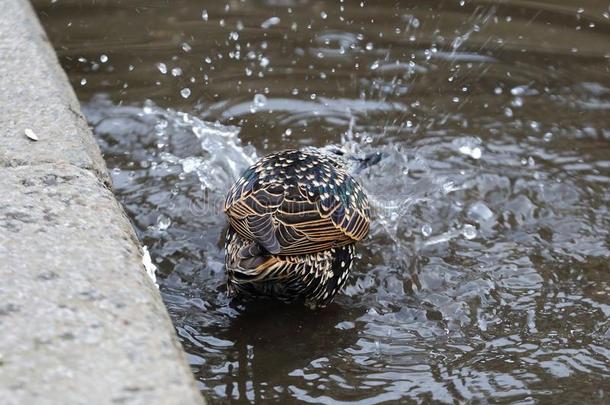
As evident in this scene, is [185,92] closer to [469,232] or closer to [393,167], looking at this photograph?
[393,167]

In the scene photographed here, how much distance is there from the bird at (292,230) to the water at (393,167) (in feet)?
0.61

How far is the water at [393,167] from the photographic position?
4.10 metres

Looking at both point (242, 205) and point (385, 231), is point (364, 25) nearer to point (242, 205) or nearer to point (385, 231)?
point (385, 231)

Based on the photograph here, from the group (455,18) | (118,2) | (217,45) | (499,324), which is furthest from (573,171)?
(118,2)

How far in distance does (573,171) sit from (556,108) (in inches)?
34.6

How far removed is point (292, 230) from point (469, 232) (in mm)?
1423

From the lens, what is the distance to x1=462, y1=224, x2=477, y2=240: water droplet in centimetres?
521

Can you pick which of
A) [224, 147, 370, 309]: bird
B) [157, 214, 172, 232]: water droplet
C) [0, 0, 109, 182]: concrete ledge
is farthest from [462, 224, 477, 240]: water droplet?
[0, 0, 109, 182]: concrete ledge

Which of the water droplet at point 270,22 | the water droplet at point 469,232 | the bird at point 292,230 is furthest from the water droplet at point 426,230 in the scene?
the water droplet at point 270,22

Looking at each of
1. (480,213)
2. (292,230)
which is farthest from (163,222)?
(480,213)

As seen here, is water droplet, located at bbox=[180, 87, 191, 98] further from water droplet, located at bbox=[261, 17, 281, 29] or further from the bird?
the bird

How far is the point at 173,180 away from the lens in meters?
5.54

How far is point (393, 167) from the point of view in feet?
19.1

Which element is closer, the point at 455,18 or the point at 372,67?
the point at 372,67
